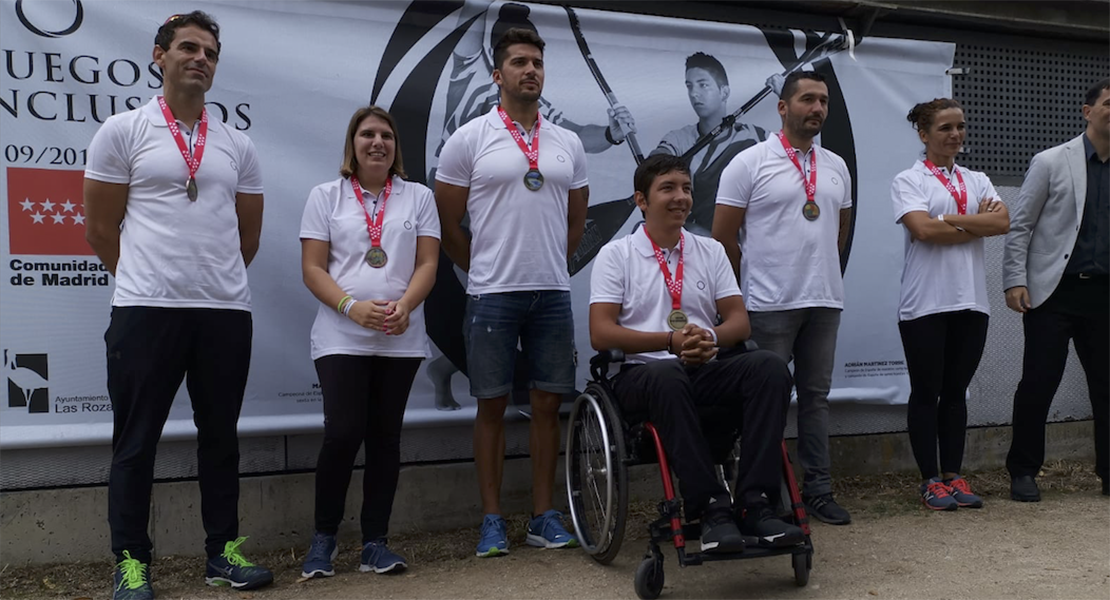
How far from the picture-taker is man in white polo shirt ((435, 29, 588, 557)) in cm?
374

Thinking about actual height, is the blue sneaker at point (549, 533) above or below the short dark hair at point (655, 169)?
below

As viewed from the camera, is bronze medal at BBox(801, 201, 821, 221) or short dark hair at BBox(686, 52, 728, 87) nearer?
bronze medal at BBox(801, 201, 821, 221)

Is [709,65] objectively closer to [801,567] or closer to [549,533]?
[549,533]

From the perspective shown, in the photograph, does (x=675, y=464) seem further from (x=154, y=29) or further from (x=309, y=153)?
(x=154, y=29)

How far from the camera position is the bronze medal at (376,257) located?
11.6 feet

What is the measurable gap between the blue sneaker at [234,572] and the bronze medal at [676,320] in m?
1.66

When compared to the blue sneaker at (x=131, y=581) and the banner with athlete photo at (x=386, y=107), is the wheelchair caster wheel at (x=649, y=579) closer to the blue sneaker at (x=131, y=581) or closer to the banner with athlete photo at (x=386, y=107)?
the banner with athlete photo at (x=386, y=107)

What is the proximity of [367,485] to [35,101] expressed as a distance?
1.90m

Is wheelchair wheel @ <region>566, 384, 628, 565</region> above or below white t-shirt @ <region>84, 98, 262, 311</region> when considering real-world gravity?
below

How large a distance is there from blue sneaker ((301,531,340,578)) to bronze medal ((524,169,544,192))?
151 cm

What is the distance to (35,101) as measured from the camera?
365 centimetres

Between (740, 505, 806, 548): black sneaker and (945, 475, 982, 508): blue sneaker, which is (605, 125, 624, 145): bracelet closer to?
(740, 505, 806, 548): black sneaker

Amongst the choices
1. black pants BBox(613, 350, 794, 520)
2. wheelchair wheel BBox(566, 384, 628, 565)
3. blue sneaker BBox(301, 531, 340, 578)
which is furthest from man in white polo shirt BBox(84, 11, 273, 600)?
black pants BBox(613, 350, 794, 520)

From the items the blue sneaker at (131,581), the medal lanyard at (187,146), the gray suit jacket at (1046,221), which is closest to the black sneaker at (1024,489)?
the gray suit jacket at (1046,221)
